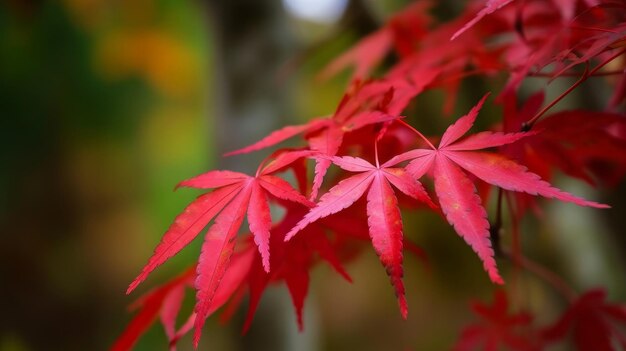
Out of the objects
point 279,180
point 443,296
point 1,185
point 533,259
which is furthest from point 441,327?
point 1,185

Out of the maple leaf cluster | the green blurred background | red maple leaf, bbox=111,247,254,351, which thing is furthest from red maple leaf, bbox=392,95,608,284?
the green blurred background

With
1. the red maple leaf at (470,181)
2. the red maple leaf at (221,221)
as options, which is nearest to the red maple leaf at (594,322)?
the red maple leaf at (470,181)

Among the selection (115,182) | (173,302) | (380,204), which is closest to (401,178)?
(380,204)

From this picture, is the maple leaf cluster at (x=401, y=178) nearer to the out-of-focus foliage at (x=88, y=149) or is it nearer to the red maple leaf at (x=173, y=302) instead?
the red maple leaf at (x=173, y=302)

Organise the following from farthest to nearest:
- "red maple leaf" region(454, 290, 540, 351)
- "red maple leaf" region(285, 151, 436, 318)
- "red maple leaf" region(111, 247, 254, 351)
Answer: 1. "red maple leaf" region(454, 290, 540, 351)
2. "red maple leaf" region(111, 247, 254, 351)
3. "red maple leaf" region(285, 151, 436, 318)

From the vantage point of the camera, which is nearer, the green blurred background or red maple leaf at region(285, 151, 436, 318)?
red maple leaf at region(285, 151, 436, 318)

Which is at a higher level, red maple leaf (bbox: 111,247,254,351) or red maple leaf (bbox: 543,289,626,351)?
red maple leaf (bbox: 111,247,254,351)

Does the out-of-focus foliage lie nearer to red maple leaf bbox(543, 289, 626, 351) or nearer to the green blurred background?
the green blurred background
